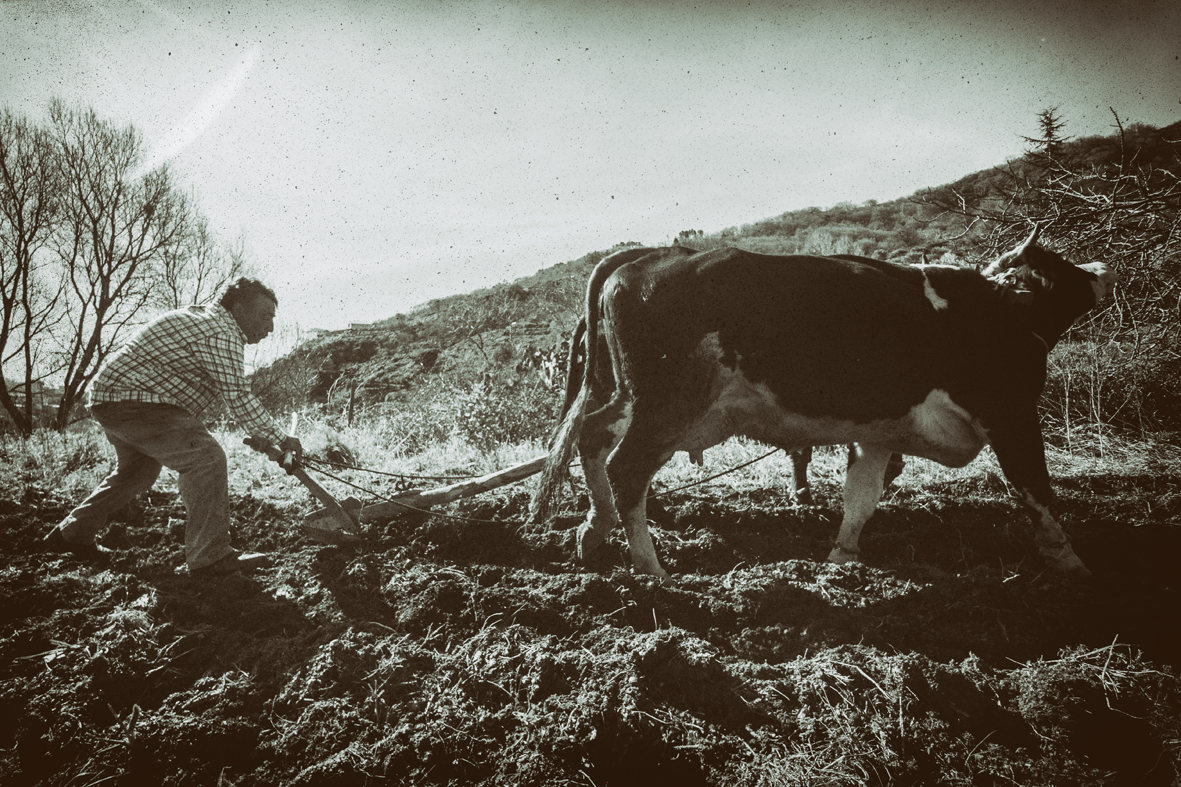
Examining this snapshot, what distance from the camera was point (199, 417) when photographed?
439cm

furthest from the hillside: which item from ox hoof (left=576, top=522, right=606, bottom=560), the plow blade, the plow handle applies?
ox hoof (left=576, top=522, right=606, bottom=560)

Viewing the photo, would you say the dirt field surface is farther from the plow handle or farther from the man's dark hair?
the man's dark hair

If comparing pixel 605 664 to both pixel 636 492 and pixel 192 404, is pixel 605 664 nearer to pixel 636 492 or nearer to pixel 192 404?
pixel 636 492

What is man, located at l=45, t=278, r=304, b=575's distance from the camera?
4.10 meters

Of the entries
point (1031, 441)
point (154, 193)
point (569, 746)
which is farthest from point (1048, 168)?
point (154, 193)

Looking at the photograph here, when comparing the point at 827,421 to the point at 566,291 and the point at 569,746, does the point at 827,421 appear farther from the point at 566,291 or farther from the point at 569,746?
the point at 566,291

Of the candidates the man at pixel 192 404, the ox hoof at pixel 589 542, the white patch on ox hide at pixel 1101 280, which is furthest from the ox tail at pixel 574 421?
the white patch on ox hide at pixel 1101 280

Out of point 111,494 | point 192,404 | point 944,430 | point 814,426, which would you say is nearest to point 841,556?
point 814,426

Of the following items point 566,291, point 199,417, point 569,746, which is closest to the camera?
point 569,746

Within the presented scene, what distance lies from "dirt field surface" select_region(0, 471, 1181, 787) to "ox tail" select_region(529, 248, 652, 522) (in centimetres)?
39

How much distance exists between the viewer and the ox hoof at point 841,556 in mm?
4211

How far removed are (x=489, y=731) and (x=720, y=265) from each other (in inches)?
112

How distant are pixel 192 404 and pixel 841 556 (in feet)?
14.5

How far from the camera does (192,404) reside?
4.31 metres
